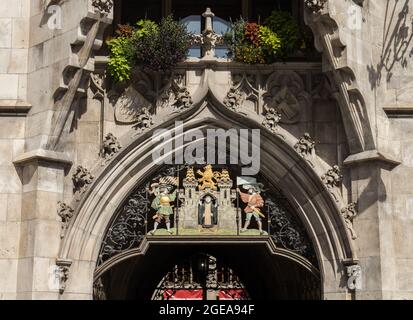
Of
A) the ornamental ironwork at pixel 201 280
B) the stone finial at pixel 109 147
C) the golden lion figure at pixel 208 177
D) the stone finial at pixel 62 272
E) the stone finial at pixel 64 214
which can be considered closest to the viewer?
the stone finial at pixel 62 272

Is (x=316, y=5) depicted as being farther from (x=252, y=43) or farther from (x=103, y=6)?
(x=103, y=6)

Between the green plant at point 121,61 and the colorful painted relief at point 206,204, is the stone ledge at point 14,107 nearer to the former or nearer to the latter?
the green plant at point 121,61

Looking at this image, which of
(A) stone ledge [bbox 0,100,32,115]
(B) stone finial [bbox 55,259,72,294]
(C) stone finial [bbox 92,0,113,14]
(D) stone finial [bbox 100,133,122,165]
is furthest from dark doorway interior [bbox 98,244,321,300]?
(C) stone finial [bbox 92,0,113,14]

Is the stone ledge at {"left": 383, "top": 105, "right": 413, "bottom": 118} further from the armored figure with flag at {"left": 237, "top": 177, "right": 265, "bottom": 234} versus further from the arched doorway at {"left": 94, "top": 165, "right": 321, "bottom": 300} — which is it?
the armored figure with flag at {"left": 237, "top": 177, "right": 265, "bottom": 234}

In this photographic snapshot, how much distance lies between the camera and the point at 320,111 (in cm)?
1447

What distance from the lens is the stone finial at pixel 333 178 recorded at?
14078 mm

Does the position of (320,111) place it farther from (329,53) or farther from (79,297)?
(79,297)

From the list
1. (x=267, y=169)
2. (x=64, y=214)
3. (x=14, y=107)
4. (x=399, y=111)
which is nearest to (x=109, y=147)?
(x=64, y=214)

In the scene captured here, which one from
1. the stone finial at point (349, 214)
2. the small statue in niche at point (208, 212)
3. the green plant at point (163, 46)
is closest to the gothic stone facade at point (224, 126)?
the stone finial at point (349, 214)

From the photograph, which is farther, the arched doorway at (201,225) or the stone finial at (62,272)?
the arched doorway at (201,225)

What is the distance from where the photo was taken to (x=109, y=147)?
14.2 m

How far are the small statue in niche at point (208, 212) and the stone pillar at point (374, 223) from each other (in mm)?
1917

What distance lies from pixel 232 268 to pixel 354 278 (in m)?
6.59

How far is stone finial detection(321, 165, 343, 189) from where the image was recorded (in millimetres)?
14078
